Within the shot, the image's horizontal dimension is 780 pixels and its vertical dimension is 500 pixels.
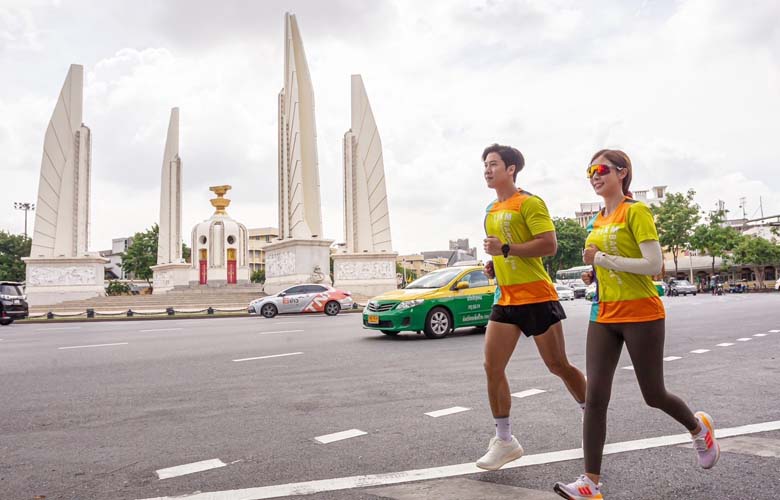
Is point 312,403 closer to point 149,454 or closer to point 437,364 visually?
point 149,454

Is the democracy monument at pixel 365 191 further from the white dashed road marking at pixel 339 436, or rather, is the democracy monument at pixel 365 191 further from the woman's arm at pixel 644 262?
the woman's arm at pixel 644 262

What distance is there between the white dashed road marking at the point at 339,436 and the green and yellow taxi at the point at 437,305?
705 cm

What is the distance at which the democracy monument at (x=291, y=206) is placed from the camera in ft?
118

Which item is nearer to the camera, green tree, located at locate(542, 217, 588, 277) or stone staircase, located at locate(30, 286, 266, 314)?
stone staircase, located at locate(30, 286, 266, 314)

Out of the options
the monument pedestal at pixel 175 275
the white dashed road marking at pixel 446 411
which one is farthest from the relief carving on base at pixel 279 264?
the white dashed road marking at pixel 446 411

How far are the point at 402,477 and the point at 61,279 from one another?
4110 cm

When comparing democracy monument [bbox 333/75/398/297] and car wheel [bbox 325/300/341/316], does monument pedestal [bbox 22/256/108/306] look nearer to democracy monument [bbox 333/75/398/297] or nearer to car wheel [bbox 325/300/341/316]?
democracy monument [bbox 333/75/398/297]

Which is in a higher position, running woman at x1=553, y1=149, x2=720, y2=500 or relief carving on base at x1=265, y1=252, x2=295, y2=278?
relief carving on base at x1=265, y1=252, x2=295, y2=278

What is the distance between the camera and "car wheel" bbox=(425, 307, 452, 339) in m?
11.6

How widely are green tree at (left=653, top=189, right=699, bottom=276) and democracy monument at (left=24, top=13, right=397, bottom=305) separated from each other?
1294 inches

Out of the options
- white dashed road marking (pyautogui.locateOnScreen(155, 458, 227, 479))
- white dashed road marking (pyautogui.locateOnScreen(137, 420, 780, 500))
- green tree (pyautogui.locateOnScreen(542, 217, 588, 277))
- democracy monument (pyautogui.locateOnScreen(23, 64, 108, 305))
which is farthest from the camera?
green tree (pyautogui.locateOnScreen(542, 217, 588, 277))

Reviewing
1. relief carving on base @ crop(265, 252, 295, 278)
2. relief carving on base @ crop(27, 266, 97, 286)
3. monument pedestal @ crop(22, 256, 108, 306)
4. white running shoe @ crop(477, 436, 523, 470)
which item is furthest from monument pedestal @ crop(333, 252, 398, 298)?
white running shoe @ crop(477, 436, 523, 470)

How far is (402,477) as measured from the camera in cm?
332

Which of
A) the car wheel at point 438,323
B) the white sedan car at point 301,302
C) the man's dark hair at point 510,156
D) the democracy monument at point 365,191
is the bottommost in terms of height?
the car wheel at point 438,323
